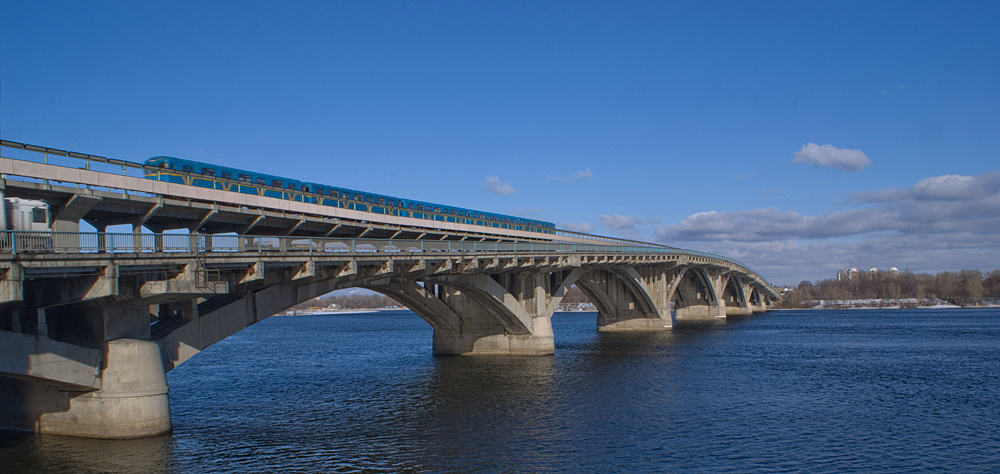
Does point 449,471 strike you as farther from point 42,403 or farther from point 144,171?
point 144,171

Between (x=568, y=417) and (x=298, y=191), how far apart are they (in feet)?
62.2

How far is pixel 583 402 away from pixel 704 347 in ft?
116

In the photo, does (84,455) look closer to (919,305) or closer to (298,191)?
(298,191)

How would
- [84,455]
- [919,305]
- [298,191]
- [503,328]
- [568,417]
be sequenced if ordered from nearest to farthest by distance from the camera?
1. [84,455]
2. [568,417]
3. [298,191]
4. [503,328]
5. [919,305]

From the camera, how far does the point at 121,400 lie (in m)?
23.8

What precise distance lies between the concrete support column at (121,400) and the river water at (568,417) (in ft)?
1.79

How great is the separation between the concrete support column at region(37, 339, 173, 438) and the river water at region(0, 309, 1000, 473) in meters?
0.55

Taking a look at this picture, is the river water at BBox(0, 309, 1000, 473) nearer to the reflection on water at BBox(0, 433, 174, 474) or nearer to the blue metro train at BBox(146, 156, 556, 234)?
the reflection on water at BBox(0, 433, 174, 474)

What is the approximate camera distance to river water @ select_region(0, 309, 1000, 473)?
75.5 feet

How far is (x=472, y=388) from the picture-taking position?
39.4 m

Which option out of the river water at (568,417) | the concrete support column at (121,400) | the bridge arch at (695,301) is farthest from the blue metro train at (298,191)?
the bridge arch at (695,301)

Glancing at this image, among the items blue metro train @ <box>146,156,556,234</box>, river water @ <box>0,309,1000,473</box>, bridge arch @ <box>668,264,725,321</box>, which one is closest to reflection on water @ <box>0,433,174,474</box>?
river water @ <box>0,309,1000,473</box>

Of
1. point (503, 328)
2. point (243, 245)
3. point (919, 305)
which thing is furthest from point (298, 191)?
point (919, 305)

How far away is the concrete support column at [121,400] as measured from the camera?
23.6 m
